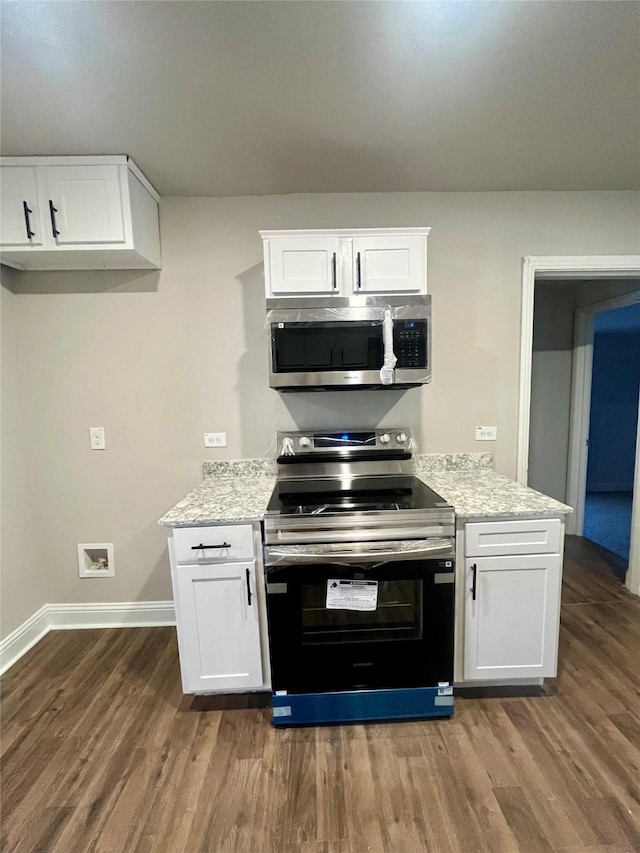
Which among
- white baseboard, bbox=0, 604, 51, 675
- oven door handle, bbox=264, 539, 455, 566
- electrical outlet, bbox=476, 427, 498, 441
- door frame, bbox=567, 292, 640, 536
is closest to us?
oven door handle, bbox=264, 539, 455, 566

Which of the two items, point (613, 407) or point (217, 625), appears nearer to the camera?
point (217, 625)

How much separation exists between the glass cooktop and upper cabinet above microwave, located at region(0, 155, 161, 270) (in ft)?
4.79

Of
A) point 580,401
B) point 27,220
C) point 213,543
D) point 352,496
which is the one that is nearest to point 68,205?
point 27,220

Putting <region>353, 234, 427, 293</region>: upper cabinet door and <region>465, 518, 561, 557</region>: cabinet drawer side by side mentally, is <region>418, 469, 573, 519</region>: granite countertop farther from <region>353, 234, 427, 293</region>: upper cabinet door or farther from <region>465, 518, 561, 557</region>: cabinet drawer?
<region>353, 234, 427, 293</region>: upper cabinet door

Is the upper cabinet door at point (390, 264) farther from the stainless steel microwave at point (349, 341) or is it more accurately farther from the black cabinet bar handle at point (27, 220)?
the black cabinet bar handle at point (27, 220)

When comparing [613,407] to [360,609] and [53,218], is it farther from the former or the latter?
[53,218]

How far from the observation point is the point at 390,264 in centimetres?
186

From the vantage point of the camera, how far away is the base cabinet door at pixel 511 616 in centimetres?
167

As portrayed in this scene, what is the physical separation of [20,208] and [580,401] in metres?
4.09

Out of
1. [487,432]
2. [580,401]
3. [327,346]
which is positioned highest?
[327,346]

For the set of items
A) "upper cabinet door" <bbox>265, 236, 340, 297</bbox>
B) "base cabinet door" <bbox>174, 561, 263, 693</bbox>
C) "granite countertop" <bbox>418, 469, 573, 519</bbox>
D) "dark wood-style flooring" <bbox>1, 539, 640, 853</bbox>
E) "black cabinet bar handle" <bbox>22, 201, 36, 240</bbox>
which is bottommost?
"dark wood-style flooring" <bbox>1, 539, 640, 853</bbox>

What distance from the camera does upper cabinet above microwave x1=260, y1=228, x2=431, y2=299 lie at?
1.84 metres

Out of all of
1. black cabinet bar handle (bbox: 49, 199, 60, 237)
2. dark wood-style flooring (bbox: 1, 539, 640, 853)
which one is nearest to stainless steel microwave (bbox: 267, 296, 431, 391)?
black cabinet bar handle (bbox: 49, 199, 60, 237)

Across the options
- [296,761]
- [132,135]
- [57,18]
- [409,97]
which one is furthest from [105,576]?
[409,97]
